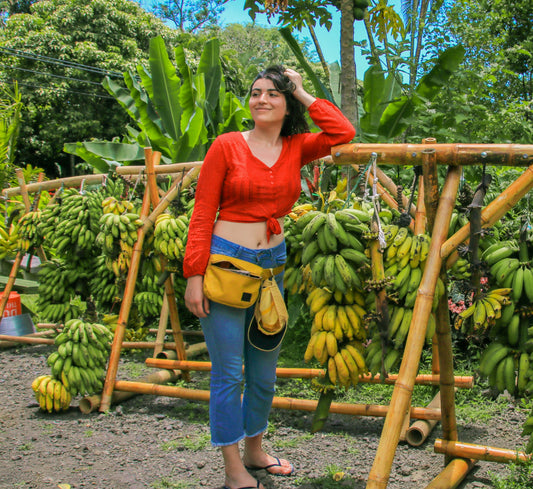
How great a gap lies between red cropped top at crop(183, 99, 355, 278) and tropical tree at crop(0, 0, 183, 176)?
15447 mm

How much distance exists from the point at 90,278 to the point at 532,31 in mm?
8875

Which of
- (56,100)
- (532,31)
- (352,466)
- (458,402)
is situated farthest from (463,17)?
(56,100)

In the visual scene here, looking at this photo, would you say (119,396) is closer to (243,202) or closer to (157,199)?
(157,199)

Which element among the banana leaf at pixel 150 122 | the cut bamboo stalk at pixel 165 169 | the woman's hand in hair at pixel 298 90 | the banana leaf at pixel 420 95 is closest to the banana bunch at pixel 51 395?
the cut bamboo stalk at pixel 165 169

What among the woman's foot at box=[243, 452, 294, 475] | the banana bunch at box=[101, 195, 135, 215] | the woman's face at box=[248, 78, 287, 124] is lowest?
the woman's foot at box=[243, 452, 294, 475]

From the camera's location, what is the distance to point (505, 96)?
853 cm

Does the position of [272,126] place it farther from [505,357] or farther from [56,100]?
[56,100]

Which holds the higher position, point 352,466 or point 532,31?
point 532,31

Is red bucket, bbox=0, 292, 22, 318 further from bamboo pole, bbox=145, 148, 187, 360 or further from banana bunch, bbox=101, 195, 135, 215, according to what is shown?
bamboo pole, bbox=145, 148, 187, 360

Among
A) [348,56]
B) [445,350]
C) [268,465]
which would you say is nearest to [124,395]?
[268,465]

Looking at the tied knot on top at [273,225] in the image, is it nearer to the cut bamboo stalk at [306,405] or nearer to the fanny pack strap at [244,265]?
the fanny pack strap at [244,265]

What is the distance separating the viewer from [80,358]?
3.95m

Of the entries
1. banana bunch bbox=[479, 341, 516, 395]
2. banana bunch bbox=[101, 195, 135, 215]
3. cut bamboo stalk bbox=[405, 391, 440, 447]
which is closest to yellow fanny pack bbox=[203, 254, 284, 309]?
banana bunch bbox=[479, 341, 516, 395]

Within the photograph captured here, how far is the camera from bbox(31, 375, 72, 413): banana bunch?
3.84 meters
